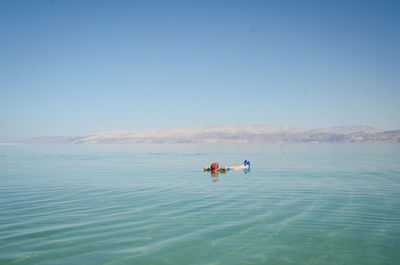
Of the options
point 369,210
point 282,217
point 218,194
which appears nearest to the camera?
point 282,217

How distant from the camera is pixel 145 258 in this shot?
988 cm

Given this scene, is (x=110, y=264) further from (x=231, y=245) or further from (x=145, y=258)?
(x=231, y=245)

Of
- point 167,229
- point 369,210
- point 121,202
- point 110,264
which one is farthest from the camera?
point 121,202

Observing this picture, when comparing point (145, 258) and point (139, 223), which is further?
point (139, 223)

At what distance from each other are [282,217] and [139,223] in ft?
23.3

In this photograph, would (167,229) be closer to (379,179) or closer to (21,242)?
(21,242)

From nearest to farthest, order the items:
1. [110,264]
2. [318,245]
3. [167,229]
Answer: [110,264] < [318,245] < [167,229]

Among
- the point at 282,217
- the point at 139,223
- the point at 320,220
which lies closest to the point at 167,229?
the point at 139,223

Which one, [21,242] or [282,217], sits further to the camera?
[282,217]

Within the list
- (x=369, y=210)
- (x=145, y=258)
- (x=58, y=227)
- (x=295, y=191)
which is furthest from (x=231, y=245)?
(x=295, y=191)

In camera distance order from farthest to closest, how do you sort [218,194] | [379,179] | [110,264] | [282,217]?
1. [379,179]
2. [218,194]
3. [282,217]
4. [110,264]

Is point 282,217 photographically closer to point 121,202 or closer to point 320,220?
point 320,220

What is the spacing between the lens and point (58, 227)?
13.2 meters

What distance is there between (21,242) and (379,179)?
1205 inches
